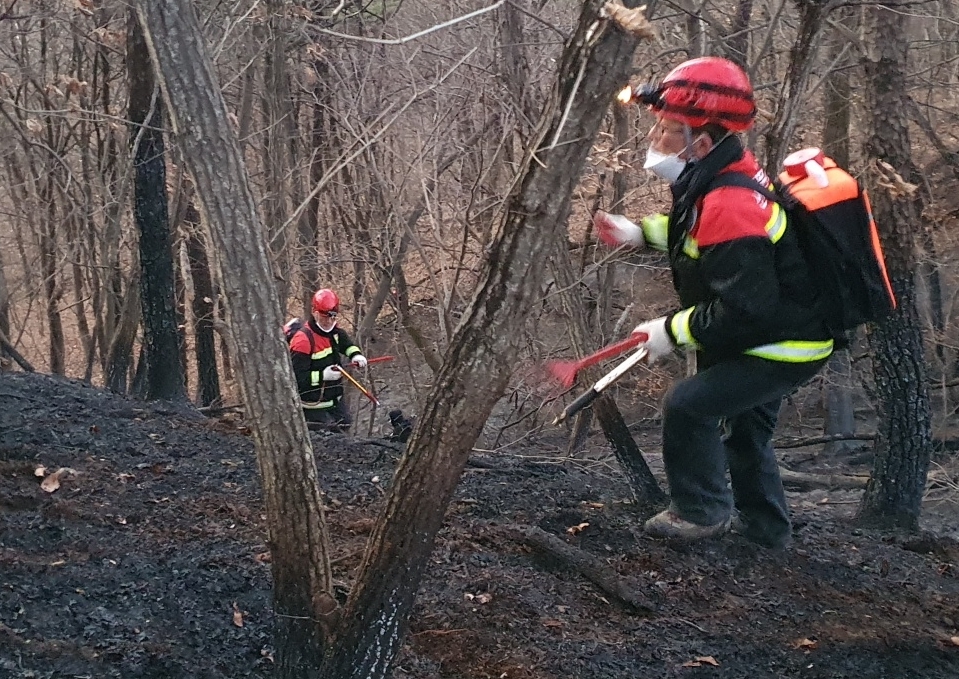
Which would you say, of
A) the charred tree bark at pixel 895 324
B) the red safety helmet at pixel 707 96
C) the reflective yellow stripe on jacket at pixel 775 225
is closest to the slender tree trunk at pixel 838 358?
the charred tree bark at pixel 895 324

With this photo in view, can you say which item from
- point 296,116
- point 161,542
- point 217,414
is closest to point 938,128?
point 296,116

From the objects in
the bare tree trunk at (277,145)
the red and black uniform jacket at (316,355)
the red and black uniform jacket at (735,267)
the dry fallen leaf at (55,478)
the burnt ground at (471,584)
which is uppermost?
the bare tree trunk at (277,145)

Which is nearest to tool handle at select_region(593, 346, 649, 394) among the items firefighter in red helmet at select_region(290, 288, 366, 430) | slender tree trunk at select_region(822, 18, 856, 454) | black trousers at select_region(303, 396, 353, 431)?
firefighter in red helmet at select_region(290, 288, 366, 430)

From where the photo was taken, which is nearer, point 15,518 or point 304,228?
point 15,518

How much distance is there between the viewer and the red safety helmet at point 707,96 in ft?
11.4

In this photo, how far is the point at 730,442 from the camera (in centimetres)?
427

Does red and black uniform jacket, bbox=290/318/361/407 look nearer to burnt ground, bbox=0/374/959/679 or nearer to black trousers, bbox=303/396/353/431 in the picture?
black trousers, bbox=303/396/353/431

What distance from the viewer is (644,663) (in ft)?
11.0

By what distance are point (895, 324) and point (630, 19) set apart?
10.6 ft

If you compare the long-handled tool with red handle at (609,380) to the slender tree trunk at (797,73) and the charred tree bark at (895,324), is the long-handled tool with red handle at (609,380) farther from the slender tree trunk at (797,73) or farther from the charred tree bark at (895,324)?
the charred tree bark at (895,324)

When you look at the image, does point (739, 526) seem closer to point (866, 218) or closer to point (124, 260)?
point (866, 218)

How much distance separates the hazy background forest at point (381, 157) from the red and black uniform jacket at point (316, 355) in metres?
0.90

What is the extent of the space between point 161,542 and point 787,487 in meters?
5.77

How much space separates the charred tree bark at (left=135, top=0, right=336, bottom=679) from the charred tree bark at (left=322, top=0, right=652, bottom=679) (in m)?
0.16
